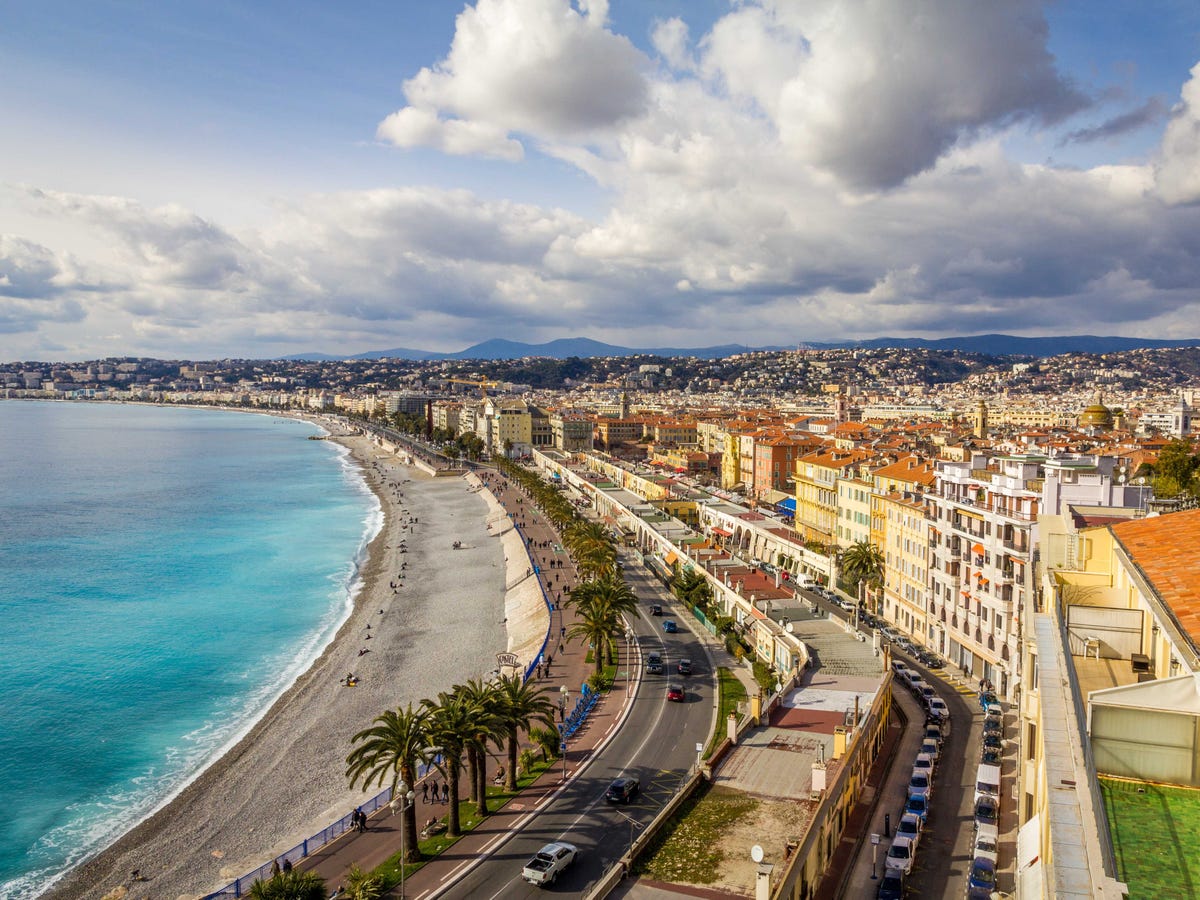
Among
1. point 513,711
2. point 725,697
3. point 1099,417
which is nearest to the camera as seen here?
point 513,711

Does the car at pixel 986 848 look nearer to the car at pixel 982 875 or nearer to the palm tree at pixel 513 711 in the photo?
the car at pixel 982 875

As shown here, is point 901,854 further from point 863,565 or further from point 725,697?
point 863,565

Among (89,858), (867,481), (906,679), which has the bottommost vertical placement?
(89,858)

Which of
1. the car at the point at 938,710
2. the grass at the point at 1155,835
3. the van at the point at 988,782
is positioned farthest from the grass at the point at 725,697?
the grass at the point at 1155,835

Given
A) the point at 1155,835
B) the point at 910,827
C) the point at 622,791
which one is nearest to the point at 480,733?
the point at 622,791

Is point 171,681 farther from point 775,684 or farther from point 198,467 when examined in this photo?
point 198,467

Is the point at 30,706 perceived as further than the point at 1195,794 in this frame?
Yes

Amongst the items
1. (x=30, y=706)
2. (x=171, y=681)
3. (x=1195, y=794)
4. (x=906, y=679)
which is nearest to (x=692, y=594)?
(x=906, y=679)
